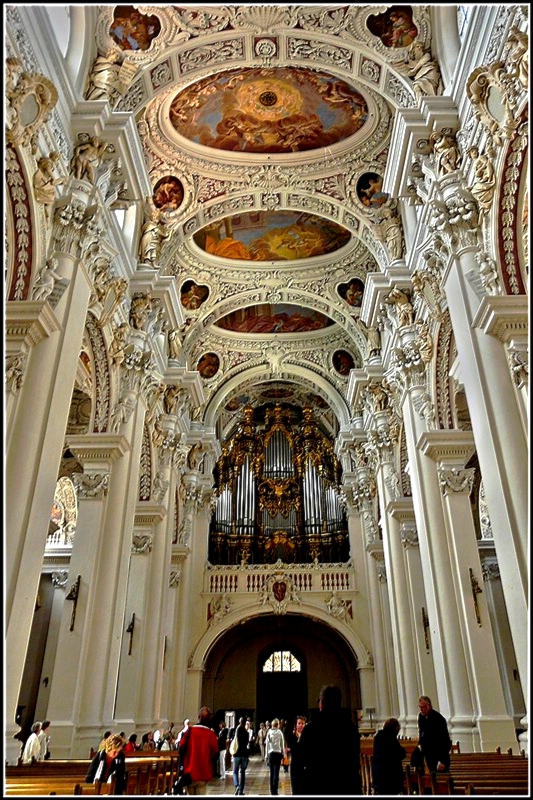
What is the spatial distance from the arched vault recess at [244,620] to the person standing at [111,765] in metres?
14.8

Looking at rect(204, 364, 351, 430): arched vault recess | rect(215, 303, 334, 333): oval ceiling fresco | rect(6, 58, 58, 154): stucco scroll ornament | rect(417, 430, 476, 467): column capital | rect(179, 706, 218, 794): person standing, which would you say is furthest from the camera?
rect(204, 364, 351, 430): arched vault recess

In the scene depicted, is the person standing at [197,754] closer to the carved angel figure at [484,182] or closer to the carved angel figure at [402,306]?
the carved angel figure at [484,182]

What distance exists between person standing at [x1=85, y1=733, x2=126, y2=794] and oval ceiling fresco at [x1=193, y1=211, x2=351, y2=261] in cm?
1338

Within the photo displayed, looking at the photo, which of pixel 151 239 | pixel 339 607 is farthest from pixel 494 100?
pixel 339 607

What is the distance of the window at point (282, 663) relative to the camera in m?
24.3

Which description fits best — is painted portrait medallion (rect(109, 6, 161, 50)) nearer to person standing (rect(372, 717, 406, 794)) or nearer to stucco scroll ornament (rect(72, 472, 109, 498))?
stucco scroll ornament (rect(72, 472, 109, 498))

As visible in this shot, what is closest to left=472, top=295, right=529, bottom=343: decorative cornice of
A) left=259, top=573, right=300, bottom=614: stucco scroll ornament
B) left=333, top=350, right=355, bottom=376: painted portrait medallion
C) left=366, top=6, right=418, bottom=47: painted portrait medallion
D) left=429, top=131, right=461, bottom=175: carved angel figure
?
left=429, top=131, right=461, bottom=175: carved angel figure

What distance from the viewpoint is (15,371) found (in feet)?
25.6

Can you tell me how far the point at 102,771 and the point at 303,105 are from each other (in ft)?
41.0

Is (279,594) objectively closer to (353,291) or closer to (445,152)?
(353,291)

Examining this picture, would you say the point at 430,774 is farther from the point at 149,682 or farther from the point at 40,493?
the point at 149,682

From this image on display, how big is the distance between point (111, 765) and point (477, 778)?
3309mm

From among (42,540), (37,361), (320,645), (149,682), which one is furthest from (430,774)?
(320,645)

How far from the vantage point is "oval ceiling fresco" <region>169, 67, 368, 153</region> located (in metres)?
12.8
